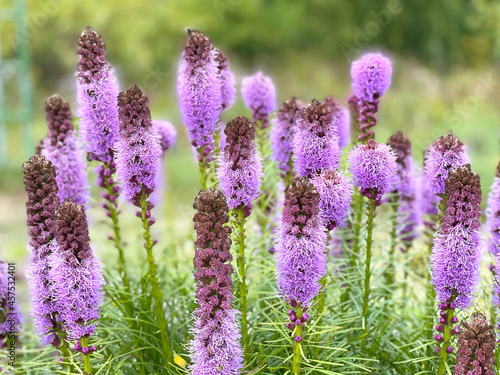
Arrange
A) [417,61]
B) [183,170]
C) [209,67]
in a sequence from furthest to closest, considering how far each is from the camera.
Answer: [417,61] → [183,170] → [209,67]

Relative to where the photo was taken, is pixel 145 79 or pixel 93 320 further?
pixel 145 79

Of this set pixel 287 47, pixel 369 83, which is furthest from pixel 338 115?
pixel 287 47

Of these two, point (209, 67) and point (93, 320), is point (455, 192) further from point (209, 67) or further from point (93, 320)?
point (93, 320)

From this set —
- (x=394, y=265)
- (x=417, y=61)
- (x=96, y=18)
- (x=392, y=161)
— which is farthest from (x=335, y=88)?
(x=392, y=161)

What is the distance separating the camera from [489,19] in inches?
714

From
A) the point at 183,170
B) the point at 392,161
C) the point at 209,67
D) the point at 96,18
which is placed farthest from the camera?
the point at 96,18

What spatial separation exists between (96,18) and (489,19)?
11.1 metres

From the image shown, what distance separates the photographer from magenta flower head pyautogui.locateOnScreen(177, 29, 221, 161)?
11.7 feet

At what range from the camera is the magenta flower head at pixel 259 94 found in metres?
4.35

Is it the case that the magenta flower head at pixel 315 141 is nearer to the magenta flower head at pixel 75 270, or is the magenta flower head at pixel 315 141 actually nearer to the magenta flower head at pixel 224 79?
the magenta flower head at pixel 224 79

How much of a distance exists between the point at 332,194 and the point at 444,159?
27.8 inches

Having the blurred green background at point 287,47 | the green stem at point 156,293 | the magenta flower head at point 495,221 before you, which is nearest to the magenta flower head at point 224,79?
the green stem at point 156,293

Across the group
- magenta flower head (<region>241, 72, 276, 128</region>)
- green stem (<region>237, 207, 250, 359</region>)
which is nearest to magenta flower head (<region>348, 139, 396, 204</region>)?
Answer: green stem (<region>237, 207, 250, 359</region>)

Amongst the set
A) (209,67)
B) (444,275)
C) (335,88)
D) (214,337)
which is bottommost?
(214,337)
